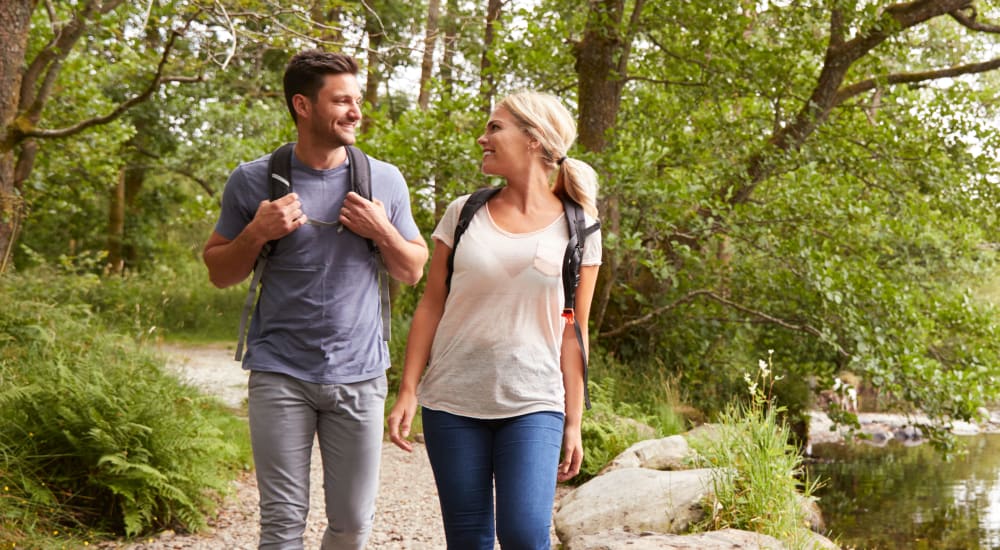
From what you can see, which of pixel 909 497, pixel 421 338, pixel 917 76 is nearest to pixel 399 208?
pixel 421 338

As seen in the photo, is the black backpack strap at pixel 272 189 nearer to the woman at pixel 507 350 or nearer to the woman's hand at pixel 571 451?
the woman at pixel 507 350

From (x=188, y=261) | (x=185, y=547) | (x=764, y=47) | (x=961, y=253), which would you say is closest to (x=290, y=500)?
(x=185, y=547)

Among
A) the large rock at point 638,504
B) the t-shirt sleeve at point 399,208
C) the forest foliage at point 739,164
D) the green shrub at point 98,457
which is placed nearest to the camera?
the t-shirt sleeve at point 399,208

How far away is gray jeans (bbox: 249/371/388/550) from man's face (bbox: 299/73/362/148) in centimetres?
85

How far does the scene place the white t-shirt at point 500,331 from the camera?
2906 millimetres

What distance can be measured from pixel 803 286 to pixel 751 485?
516 centimetres

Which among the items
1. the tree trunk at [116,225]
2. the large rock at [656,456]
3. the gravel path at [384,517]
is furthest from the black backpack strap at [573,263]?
the tree trunk at [116,225]

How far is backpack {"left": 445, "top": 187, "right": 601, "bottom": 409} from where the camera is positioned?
3.04 metres

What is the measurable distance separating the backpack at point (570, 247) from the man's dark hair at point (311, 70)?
2.14 feet

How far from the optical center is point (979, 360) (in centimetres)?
934

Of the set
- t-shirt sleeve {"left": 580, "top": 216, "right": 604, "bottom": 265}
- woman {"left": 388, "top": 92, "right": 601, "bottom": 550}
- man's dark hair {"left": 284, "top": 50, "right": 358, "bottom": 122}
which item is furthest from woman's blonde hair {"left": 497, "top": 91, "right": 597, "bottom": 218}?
man's dark hair {"left": 284, "top": 50, "right": 358, "bottom": 122}

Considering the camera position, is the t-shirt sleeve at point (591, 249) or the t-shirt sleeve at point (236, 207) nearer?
the t-shirt sleeve at point (591, 249)

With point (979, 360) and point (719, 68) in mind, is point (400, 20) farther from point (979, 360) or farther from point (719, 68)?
point (979, 360)

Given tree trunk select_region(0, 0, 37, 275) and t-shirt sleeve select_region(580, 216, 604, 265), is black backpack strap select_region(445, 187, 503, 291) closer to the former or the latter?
t-shirt sleeve select_region(580, 216, 604, 265)
